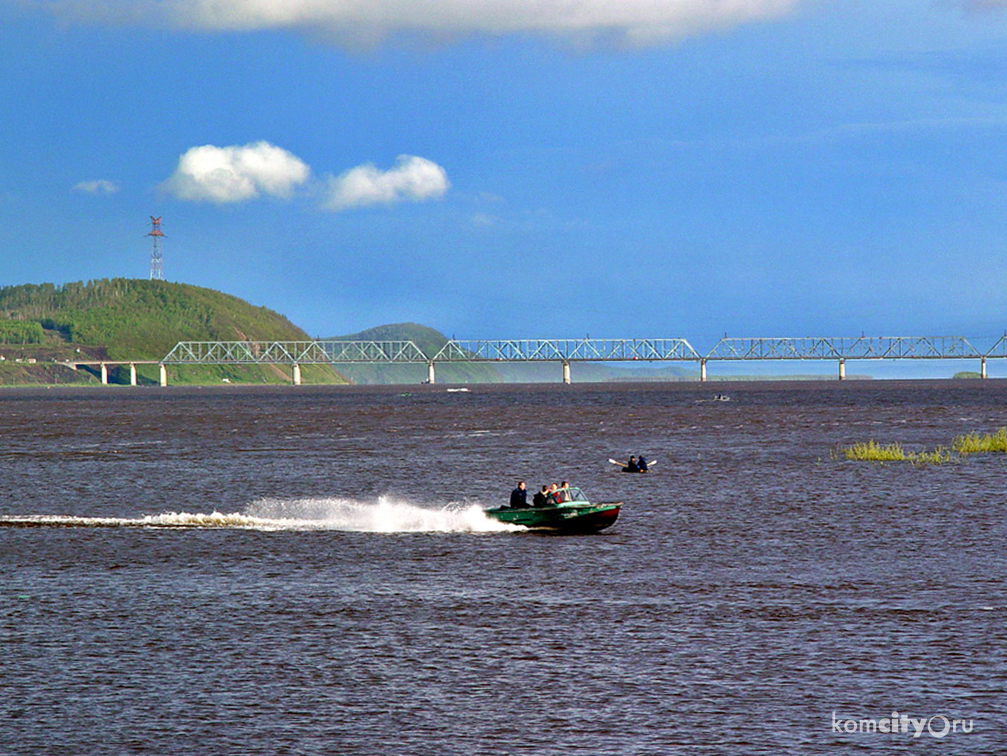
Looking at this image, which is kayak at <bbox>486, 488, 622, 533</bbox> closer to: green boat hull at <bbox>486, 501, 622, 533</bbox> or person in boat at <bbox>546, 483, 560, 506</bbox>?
green boat hull at <bbox>486, 501, 622, 533</bbox>

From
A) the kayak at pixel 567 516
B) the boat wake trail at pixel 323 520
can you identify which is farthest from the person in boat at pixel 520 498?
the boat wake trail at pixel 323 520

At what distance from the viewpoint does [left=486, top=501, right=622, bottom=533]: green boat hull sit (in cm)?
5275

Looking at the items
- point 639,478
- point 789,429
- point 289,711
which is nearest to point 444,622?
point 289,711

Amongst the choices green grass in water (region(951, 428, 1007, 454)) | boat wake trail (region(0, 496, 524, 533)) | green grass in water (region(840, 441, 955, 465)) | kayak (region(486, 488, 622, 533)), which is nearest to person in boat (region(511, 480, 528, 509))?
kayak (region(486, 488, 622, 533))

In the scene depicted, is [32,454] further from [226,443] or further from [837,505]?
[837,505]

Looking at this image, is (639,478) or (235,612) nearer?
(235,612)

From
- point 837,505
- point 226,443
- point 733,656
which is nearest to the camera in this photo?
point 733,656

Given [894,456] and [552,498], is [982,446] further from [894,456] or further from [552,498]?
[552,498]

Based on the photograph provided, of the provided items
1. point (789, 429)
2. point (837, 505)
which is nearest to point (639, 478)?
point (837, 505)

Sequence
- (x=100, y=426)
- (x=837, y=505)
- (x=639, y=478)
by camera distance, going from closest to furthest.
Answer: (x=837, y=505) < (x=639, y=478) < (x=100, y=426)

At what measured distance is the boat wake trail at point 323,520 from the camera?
5609cm

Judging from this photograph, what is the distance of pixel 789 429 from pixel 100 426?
90617 mm

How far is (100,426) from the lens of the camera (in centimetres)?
17062

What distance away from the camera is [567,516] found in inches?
2080
